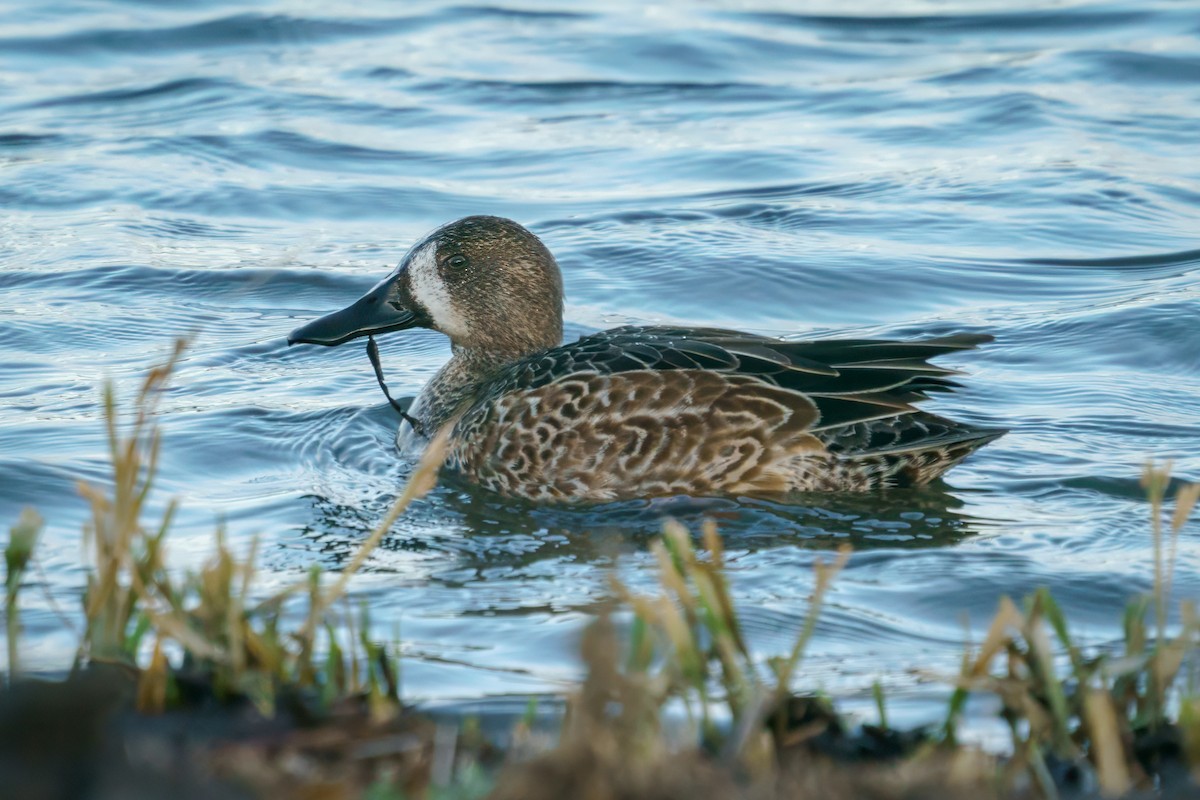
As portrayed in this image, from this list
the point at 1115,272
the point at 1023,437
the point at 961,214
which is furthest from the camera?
the point at 961,214

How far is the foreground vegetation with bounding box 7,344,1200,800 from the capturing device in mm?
2443

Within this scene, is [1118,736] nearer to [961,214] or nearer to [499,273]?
[499,273]

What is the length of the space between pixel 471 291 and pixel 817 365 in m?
1.71

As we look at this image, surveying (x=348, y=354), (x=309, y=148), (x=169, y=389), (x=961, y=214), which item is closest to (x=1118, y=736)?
(x=169, y=389)

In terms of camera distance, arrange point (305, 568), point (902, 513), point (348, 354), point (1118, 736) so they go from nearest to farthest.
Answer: point (1118, 736) < point (305, 568) < point (902, 513) < point (348, 354)

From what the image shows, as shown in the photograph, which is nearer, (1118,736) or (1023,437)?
(1118,736)

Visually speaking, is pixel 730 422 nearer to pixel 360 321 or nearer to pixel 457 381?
pixel 457 381

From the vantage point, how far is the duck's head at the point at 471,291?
6.86 meters

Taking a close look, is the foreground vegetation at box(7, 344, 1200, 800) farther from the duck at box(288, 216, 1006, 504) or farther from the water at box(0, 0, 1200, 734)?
the duck at box(288, 216, 1006, 504)

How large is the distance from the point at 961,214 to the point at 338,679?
7815 millimetres

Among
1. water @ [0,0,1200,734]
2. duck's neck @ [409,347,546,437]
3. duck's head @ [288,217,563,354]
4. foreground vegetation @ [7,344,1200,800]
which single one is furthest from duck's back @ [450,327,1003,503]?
foreground vegetation @ [7,344,1200,800]

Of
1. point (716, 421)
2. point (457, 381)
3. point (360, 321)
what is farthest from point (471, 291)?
point (716, 421)

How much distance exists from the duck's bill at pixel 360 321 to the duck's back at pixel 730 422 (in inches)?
40.6

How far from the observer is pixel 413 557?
5406mm
